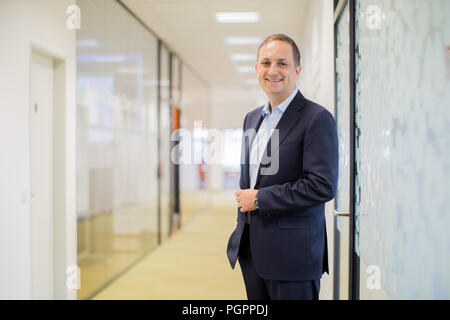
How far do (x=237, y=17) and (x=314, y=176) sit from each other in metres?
0.87

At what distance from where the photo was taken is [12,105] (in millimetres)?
2350

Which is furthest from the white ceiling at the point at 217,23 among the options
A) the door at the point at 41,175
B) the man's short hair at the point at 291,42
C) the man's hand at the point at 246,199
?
the door at the point at 41,175

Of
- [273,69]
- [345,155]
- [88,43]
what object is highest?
[88,43]

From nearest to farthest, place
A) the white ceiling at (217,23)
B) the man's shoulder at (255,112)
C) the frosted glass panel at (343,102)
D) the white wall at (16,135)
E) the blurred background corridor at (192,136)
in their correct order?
the blurred background corridor at (192,136) → the man's shoulder at (255,112) → the white ceiling at (217,23) → the frosted glass panel at (343,102) → the white wall at (16,135)

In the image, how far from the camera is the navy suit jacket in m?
1.14

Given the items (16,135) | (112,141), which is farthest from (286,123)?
(112,141)

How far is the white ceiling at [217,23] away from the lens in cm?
153

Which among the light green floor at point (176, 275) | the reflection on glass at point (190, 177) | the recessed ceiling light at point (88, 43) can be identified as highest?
the recessed ceiling light at point (88, 43)

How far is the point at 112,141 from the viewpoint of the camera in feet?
12.7

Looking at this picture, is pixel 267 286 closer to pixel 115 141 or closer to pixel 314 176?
pixel 314 176

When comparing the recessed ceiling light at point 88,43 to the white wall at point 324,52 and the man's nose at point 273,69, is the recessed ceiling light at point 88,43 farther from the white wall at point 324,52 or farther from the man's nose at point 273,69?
the man's nose at point 273,69

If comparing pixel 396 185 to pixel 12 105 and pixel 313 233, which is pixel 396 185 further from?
pixel 12 105

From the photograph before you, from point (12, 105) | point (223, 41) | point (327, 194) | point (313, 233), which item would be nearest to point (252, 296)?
point (313, 233)

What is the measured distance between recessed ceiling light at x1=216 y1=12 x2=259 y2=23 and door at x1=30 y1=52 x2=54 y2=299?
1.52 meters
